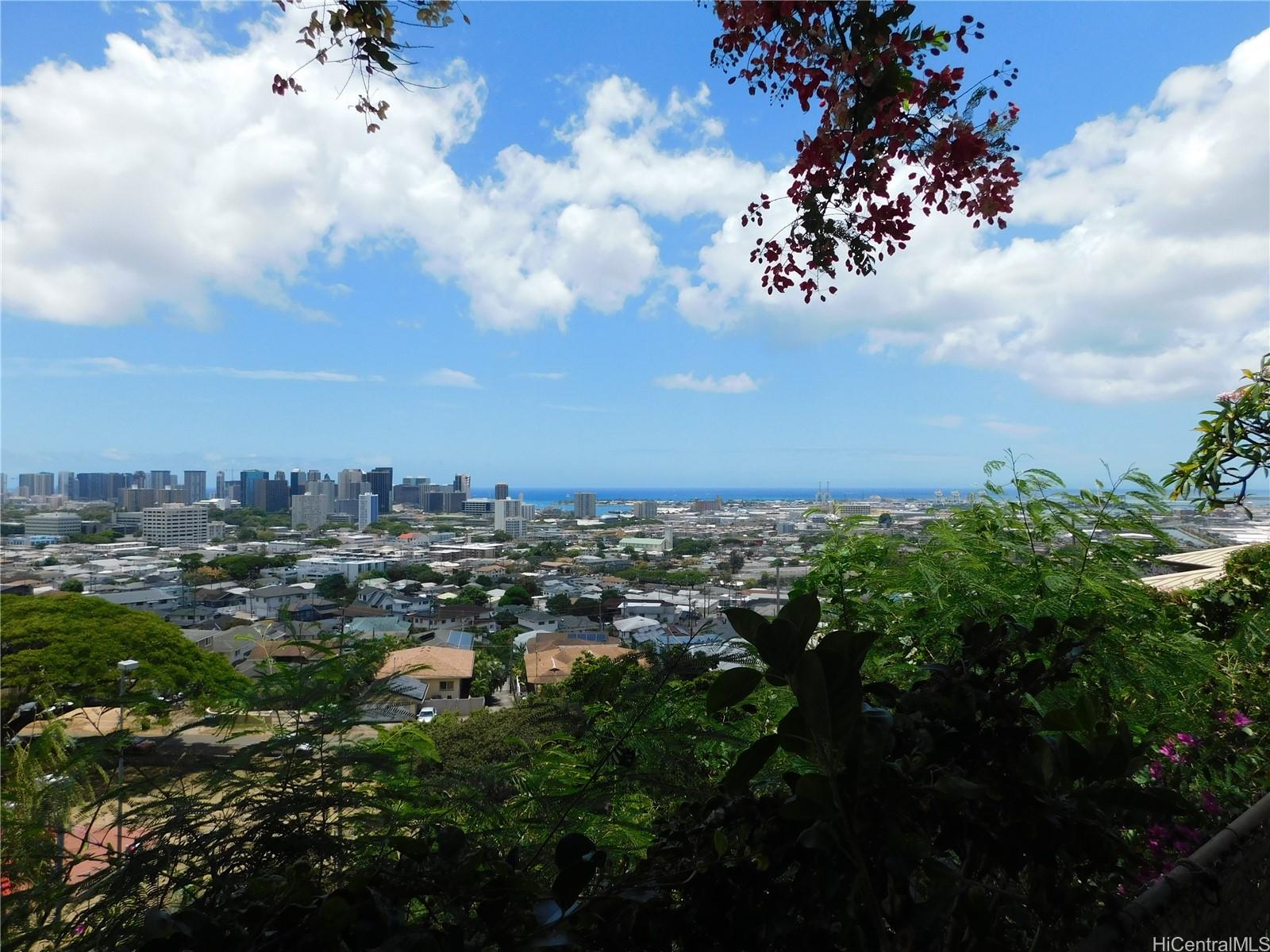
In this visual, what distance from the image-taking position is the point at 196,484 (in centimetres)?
1118

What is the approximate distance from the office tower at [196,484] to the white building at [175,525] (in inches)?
48.3

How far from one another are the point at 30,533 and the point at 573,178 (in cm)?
732

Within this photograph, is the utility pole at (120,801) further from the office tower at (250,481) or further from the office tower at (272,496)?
the office tower at (250,481)

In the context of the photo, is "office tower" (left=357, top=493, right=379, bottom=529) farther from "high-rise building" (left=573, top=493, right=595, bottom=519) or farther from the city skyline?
"high-rise building" (left=573, top=493, right=595, bottom=519)

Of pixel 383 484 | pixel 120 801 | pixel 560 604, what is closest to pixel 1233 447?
pixel 120 801

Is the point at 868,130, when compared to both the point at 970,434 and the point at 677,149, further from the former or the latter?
the point at 970,434

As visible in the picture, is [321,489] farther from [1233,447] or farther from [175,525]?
[1233,447]

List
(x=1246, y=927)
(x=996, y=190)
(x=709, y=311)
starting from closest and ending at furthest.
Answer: (x=1246, y=927), (x=996, y=190), (x=709, y=311)

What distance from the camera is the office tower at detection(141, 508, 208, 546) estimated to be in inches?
352

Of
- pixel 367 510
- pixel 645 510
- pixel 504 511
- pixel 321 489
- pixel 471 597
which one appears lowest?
pixel 471 597

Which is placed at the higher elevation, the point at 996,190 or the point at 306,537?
the point at 996,190

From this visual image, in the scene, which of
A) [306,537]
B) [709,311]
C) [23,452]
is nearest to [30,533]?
[23,452]

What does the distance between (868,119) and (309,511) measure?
10443 mm

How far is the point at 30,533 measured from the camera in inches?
295
